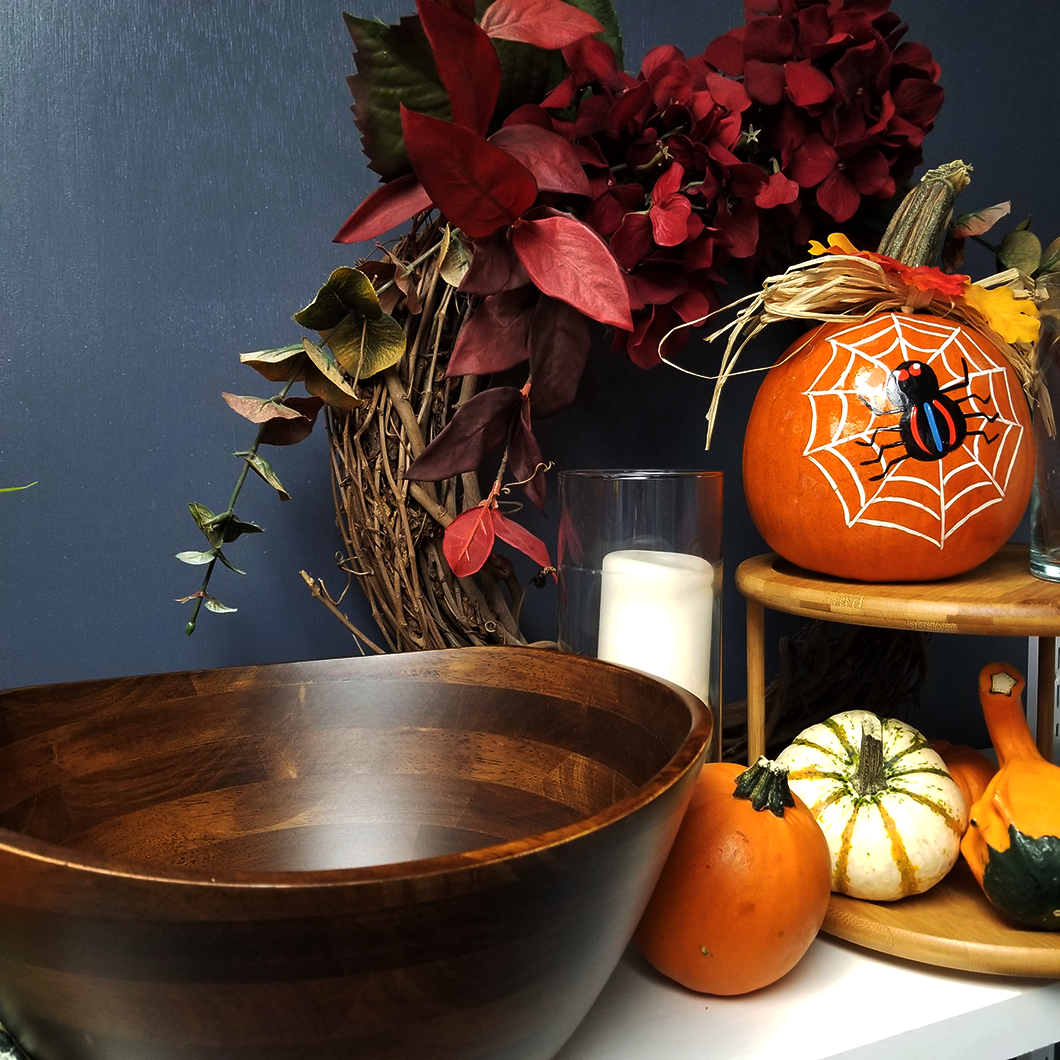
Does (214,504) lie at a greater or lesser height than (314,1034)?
greater

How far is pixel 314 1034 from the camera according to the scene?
0.35 meters

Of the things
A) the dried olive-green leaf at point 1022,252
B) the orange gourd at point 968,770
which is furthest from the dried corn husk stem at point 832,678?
the dried olive-green leaf at point 1022,252

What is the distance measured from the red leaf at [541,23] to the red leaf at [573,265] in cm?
13

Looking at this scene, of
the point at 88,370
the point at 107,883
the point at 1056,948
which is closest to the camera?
the point at 107,883

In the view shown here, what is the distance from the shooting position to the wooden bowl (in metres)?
0.33

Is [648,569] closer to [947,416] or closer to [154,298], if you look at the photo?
[947,416]

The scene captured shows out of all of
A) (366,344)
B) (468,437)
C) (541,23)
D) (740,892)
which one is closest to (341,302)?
(366,344)

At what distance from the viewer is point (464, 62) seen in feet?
2.15

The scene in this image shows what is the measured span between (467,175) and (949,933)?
585 millimetres

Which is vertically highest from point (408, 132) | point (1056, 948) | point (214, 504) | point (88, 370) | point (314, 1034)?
point (408, 132)

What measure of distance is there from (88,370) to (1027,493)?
0.78 meters

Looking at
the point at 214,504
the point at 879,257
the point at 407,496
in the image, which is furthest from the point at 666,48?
the point at 214,504

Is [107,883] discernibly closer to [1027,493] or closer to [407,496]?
[407,496]

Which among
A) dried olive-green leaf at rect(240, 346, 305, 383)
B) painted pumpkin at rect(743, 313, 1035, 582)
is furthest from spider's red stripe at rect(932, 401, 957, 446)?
dried olive-green leaf at rect(240, 346, 305, 383)
